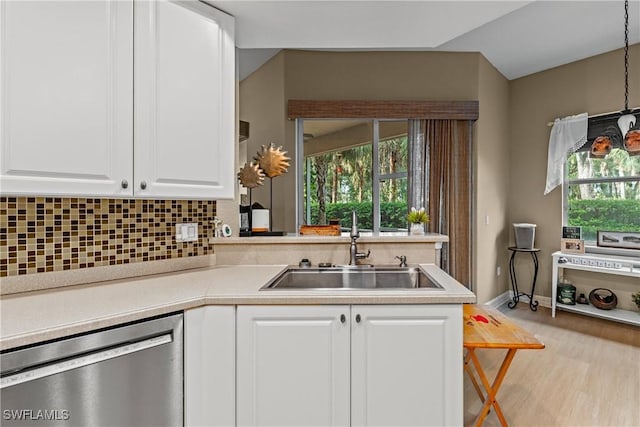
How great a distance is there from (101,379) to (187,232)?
92cm

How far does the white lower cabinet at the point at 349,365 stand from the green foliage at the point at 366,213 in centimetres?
253

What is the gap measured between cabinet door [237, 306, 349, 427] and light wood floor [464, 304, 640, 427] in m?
1.10

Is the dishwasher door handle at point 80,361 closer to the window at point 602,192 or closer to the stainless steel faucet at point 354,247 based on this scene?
the stainless steel faucet at point 354,247

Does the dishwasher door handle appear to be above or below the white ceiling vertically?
below

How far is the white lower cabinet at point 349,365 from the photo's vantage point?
4.35 ft

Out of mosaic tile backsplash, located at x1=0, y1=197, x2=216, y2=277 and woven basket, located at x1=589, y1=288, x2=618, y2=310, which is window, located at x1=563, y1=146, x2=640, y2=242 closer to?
woven basket, located at x1=589, y1=288, x2=618, y2=310

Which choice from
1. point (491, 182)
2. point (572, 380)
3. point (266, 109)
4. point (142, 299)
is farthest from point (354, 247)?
point (491, 182)

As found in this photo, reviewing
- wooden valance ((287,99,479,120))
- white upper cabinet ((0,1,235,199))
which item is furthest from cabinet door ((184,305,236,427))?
wooden valance ((287,99,479,120))

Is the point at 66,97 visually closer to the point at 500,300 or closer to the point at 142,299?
the point at 142,299

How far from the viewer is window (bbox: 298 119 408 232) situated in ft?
12.5

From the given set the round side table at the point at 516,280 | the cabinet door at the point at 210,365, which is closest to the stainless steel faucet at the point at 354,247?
the cabinet door at the point at 210,365

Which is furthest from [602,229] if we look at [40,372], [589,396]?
[40,372]

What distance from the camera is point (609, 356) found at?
2.74 metres

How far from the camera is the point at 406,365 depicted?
4.37ft
